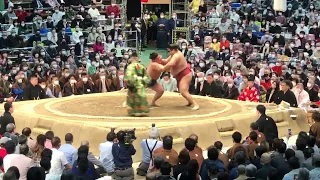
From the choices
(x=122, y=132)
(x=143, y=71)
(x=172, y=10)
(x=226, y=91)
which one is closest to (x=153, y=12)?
(x=172, y=10)

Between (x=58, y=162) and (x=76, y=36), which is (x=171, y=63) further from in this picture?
(x=76, y=36)

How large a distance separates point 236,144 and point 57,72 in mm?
7459

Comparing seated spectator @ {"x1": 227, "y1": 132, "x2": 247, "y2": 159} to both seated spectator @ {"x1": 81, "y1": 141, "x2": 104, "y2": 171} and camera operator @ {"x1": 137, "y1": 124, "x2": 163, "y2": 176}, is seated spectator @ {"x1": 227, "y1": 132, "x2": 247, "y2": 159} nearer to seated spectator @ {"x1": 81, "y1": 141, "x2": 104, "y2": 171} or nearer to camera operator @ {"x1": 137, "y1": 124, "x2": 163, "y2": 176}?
camera operator @ {"x1": 137, "y1": 124, "x2": 163, "y2": 176}

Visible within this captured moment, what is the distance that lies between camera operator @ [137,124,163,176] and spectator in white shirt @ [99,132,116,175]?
0.41 metres

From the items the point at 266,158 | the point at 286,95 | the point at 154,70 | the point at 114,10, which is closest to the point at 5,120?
the point at 154,70

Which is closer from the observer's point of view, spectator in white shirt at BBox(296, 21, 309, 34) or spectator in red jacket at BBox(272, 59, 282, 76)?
spectator in red jacket at BBox(272, 59, 282, 76)

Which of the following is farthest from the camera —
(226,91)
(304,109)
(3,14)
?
(3,14)

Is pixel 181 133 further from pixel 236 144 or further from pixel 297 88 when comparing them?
pixel 297 88

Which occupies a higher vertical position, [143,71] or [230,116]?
[143,71]

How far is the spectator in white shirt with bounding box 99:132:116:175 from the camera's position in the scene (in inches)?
380

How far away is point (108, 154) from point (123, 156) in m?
0.40

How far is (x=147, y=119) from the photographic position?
1133 cm

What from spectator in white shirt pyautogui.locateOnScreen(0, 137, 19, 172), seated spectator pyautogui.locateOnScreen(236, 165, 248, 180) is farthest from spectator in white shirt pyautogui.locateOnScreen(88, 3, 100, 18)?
seated spectator pyautogui.locateOnScreen(236, 165, 248, 180)

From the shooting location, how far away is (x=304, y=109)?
1297 cm
